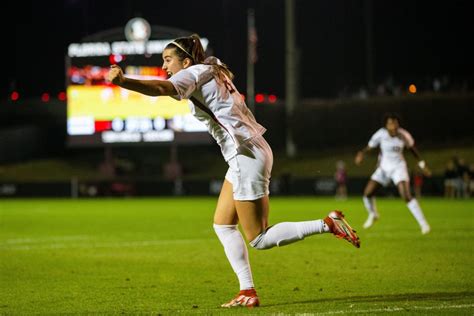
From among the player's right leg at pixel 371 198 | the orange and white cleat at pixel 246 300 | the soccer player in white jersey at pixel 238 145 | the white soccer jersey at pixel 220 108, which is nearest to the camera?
the white soccer jersey at pixel 220 108

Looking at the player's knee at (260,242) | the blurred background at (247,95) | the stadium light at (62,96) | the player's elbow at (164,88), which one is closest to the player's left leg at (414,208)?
the player's knee at (260,242)

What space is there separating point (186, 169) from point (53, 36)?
69.1 ft

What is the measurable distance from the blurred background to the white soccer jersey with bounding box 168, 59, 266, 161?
100 feet

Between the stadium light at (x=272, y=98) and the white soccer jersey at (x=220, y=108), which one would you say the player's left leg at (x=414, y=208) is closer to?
the white soccer jersey at (x=220, y=108)

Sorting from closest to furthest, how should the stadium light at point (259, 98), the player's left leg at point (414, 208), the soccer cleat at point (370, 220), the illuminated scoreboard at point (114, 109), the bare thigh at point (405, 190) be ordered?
the player's left leg at point (414, 208) → the bare thigh at point (405, 190) → the soccer cleat at point (370, 220) → the illuminated scoreboard at point (114, 109) → the stadium light at point (259, 98)

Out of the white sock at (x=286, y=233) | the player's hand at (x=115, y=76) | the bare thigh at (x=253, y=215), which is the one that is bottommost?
the white sock at (x=286, y=233)

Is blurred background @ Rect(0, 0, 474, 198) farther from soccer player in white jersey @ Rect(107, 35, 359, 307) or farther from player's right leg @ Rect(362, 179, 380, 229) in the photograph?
soccer player in white jersey @ Rect(107, 35, 359, 307)

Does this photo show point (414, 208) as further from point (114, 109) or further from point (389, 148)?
point (114, 109)

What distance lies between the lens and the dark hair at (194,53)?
7.91 metres

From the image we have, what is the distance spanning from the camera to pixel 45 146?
63.5 m

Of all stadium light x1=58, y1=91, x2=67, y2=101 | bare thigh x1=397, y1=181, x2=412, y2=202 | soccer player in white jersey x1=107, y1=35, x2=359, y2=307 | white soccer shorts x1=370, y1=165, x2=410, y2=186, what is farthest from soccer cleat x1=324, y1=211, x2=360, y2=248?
stadium light x1=58, y1=91, x2=67, y2=101

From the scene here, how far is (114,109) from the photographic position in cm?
4053

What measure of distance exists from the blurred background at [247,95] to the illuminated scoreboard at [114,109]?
6cm

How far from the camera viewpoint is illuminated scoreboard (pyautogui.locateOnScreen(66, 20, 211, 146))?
40.3 m
